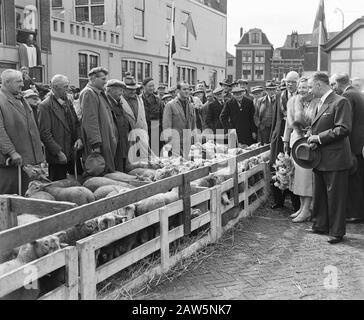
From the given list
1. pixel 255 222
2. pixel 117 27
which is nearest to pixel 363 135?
pixel 255 222

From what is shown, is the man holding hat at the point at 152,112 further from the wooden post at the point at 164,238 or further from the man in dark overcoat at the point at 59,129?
the wooden post at the point at 164,238

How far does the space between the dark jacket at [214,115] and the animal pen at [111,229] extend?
15.7 feet

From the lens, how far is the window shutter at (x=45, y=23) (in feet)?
63.1

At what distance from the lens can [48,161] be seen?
21.5 feet

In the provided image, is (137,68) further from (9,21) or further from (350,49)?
(350,49)

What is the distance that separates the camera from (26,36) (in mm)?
18359

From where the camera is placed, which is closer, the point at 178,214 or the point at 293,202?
the point at 178,214

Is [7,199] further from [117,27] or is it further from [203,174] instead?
[117,27]

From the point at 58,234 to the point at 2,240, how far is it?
2.82ft

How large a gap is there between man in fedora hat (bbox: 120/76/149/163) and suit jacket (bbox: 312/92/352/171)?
9.50 feet

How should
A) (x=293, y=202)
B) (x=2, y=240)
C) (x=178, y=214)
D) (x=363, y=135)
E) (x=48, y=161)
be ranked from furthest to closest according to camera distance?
(x=293, y=202), (x=363, y=135), (x=48, y=161), (x=178, y=214), (x=2, y=240)

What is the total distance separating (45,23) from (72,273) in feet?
57.5

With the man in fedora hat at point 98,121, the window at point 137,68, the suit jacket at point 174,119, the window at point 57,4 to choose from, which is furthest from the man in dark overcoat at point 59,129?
the window at point 137,68
